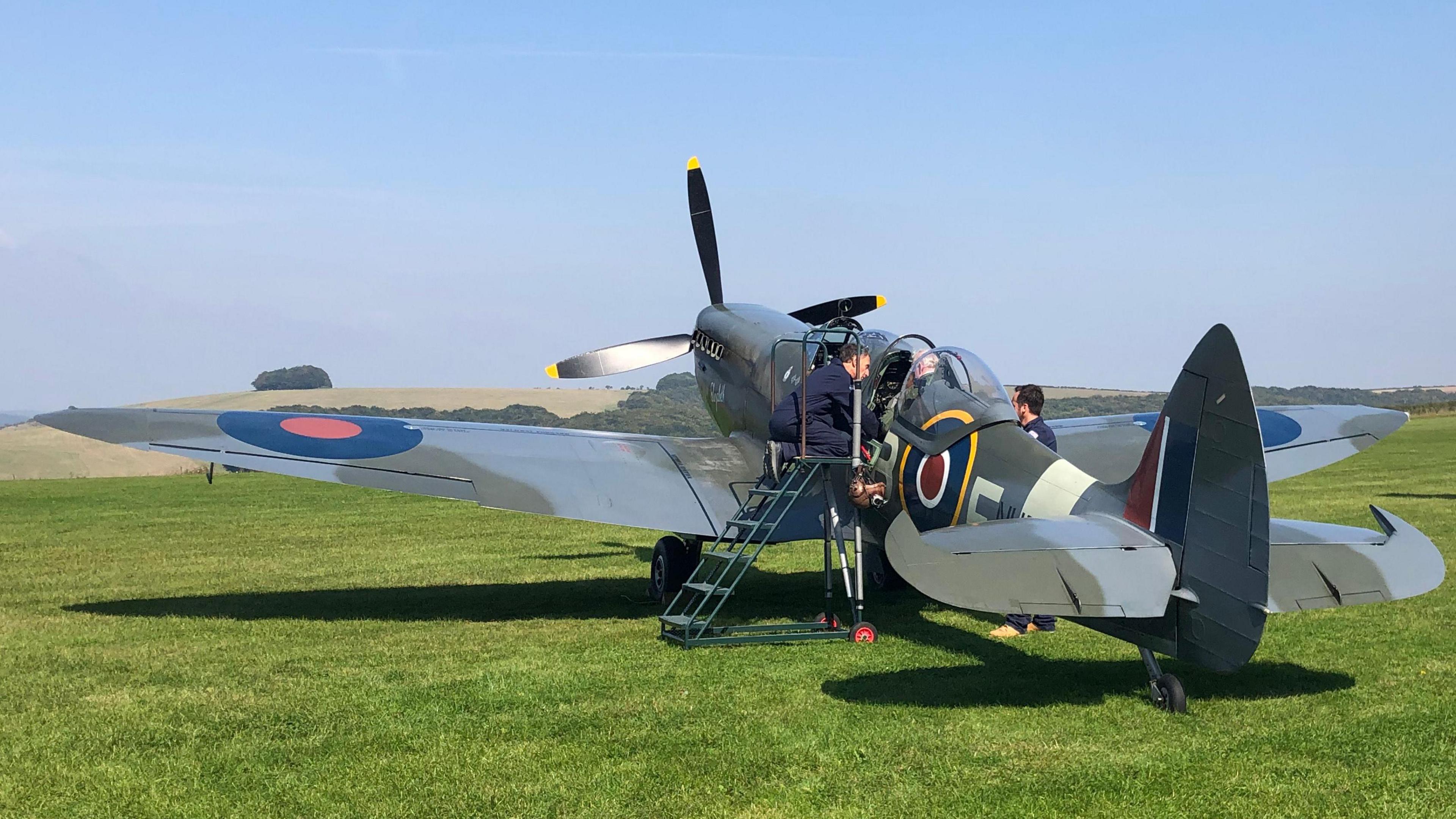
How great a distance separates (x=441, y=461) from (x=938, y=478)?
12.7 ft

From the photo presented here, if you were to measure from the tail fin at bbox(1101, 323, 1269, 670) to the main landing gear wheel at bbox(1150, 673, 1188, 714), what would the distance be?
0.39 m

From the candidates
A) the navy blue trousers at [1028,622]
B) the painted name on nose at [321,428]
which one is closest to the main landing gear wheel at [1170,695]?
the navy blue trousers at [1028,622]

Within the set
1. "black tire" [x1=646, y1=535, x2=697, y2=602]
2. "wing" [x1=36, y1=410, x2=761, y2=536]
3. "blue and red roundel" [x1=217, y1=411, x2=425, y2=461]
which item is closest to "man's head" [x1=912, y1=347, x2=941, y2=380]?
"wing" [x1=36, y1=410, x2=761, y2=536]

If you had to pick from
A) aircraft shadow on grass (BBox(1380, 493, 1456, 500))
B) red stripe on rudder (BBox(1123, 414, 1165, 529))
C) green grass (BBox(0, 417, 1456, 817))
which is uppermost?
red stripe on rudder (BBox(1123, 414, 1165, 529))

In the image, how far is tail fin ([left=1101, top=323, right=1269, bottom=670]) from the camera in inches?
194

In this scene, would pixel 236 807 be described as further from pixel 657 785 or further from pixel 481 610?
pixel 481 610

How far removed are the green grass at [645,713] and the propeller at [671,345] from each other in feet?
13.7

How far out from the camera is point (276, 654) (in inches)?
297

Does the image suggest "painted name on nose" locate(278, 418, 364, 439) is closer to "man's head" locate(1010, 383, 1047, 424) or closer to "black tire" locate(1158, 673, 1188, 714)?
"man's head" locate(1010, 383, 1047, 424)

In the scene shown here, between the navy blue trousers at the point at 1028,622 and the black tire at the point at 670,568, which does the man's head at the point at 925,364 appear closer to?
the navy blue trousers at the point at 1028,622

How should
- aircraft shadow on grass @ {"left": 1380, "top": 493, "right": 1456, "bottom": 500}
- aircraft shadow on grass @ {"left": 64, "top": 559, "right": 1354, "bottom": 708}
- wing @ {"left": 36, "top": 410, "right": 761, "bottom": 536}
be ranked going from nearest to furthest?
aircraft shadow on grass @ {"left": 64, "top": 559, "right": 1354, "bottom": 708} < wing @ {"left": 36, "top": 410, "right": 761, "bottom": 536} < aircraft shadow on grass @ {"left": 1380, "top": 493, "right": 1456, "bottom": 500}

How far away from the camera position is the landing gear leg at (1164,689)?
5.70 metres

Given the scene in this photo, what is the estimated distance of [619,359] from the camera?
47.9 feet

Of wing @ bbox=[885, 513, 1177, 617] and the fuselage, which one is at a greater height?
the fuselage
